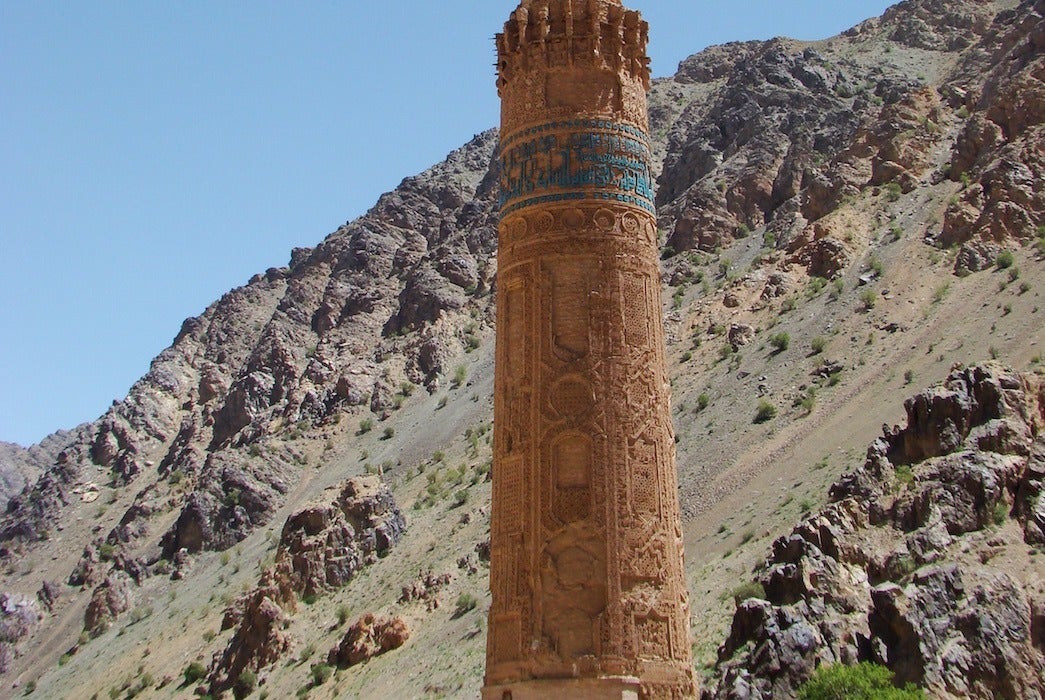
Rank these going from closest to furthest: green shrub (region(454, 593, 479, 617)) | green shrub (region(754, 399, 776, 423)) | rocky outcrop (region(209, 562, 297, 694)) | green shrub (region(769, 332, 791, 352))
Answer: green shrub (region(454, 593, 479, 617)) → rocky outcrop (region(209, 562, 297, 694)) → green shrub (region(754, 399, 776, 423)) → green shrub (region(769, 332, 791, 352))

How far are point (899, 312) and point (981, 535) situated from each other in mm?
20039

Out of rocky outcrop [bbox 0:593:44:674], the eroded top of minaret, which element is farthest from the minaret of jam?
rocky outcrop [bbox 0:593:44:674]

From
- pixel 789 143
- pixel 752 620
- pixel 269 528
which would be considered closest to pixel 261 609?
pixel 269 528

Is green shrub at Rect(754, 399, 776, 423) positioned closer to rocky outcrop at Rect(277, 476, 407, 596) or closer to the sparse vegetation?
rocky outcrop at Rect(277, 476, 407, 596)

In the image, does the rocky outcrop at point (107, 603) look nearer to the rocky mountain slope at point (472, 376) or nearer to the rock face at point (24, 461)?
the rocky mountain slope at point (472, 376)

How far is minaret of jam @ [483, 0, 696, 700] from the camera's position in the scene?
421 inches

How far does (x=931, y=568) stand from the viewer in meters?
19.2

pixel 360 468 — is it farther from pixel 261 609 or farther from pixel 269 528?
pixel 261 609

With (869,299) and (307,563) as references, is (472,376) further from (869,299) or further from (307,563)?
(869,299)

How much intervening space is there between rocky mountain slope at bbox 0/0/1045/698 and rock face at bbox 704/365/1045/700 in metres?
0.27

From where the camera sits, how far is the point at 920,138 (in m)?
50.2

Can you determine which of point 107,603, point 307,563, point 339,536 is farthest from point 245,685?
point 107,603

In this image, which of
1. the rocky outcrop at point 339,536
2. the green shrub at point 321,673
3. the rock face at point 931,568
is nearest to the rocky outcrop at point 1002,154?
the rock face at point 931,568

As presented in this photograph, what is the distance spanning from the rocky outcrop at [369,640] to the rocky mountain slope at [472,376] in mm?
101
